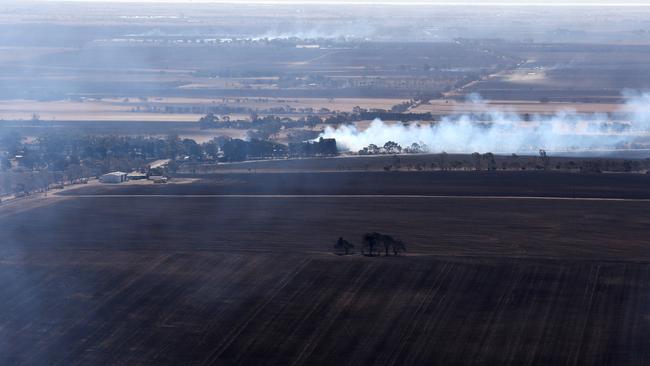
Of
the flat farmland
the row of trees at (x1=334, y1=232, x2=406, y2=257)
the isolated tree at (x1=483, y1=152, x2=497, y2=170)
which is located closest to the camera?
the flat farmland

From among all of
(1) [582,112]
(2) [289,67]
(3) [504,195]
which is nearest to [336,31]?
(2) [289,67]

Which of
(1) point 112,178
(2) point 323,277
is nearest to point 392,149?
(1) point 112,178

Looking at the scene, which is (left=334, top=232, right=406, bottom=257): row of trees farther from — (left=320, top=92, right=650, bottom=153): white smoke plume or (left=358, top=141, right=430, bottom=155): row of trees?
(left=320, top=92, right=650, bottom=153): white smoke plume

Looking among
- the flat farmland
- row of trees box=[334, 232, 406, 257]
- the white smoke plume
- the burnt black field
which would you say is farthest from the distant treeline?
the flat farmland

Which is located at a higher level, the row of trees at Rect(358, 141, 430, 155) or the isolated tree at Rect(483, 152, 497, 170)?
the row of trees at Rect(358, 141, 430, 155)

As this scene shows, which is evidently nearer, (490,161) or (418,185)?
(418,185)

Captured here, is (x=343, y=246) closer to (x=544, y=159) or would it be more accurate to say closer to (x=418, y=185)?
(x=418, y=185)

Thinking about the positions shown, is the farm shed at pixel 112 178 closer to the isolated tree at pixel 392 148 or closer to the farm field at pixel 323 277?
the farm field at pixel 323 277
